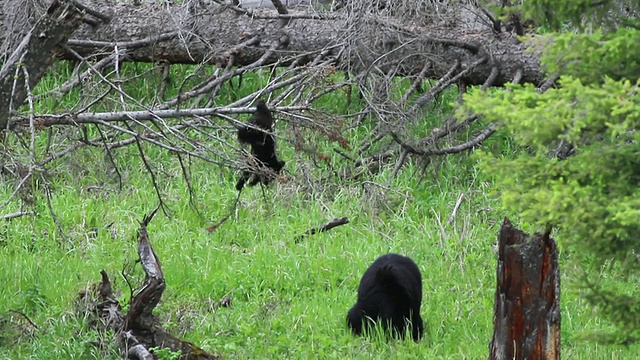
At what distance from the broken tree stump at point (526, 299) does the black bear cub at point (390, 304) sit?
53.3 inches

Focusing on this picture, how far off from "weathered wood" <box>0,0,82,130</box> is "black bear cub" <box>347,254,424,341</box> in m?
2.95

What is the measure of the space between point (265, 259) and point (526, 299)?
3259 mm

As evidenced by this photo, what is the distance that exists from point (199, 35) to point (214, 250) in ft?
10.8

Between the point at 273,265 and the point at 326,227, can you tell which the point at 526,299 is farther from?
the point at 326,227

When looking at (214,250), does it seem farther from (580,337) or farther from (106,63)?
(580,337)

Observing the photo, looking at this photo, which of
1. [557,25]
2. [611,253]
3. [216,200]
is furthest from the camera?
[216,200]

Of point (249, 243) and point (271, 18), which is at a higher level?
point (271, 18)

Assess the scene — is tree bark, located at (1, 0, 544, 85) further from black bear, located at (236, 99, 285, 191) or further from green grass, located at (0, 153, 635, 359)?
black bear, located at (236, 99, 285, 191)

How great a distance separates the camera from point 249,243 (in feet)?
31.6

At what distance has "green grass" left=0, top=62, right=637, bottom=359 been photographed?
24.6 feet

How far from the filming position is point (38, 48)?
6.12 meters

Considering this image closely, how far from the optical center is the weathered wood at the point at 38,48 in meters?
6.04

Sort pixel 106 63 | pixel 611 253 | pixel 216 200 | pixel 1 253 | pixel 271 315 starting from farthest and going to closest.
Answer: pixel 106 63, pixel 216 200, pixel 1 253, pixel 271 315, pixel 611 253

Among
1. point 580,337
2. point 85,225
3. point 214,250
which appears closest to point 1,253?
point 85,225
